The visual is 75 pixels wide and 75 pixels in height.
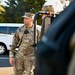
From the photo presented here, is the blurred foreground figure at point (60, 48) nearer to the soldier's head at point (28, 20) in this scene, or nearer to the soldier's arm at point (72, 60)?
the soldier's arm at point (72, 60)

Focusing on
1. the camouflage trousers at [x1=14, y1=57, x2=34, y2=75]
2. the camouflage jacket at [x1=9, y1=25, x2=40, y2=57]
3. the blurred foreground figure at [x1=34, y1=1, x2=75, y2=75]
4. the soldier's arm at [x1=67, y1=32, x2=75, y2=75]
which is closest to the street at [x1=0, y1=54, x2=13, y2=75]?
the camouflage trousers at [x1=14, y1=57, x2=34, y2=75]

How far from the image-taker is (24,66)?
6234 mm

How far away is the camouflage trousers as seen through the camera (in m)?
6.17

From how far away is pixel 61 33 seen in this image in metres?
1.55

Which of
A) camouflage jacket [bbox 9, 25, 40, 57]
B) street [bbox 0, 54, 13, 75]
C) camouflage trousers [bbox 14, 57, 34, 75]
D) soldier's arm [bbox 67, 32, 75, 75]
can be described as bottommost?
street [bbox 0, 54, 13, 75]

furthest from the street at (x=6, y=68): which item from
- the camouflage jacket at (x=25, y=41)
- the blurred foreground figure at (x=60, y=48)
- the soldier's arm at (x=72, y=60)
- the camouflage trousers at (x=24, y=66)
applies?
the soldier's arm at (x=72, y=60)

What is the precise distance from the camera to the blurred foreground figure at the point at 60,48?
1.48 meters

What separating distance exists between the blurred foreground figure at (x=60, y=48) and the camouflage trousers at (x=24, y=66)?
453 cm

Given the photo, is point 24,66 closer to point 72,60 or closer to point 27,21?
point 27,21

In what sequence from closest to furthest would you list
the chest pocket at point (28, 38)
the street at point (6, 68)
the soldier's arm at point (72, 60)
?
1. the soldier's arm at point (72, 60)
2. the chest pocket at point (28, 38)
3. the street at point (6, 68)

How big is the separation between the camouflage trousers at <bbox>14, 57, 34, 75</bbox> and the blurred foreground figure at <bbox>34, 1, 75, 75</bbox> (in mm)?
4533

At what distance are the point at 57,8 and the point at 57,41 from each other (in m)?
3.64

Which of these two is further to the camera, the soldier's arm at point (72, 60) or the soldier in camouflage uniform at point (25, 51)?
the soldier in camouflage uniform at point (25, 51)

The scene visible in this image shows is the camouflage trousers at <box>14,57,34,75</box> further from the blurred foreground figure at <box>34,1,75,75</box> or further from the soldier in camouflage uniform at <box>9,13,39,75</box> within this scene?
the blurred foreground figure at <box>34,1,75,75</box>
